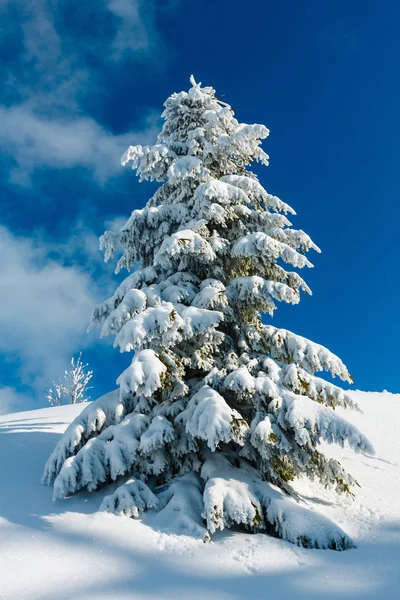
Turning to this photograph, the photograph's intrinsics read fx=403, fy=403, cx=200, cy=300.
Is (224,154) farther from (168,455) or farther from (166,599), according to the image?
(166,599)

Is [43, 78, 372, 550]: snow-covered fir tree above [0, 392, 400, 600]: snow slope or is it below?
above

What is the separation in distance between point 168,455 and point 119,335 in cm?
243

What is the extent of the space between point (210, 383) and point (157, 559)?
9.93 feet

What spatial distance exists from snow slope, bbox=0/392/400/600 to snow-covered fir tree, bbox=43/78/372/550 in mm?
321

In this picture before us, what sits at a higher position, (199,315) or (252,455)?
(199,315)

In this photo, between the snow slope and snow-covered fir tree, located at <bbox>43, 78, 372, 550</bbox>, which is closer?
the snow slope

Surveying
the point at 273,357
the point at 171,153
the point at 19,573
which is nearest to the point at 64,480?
the point at 19,573

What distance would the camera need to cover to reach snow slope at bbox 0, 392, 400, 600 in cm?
467

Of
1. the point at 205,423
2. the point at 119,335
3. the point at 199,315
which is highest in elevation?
the point at 199,315

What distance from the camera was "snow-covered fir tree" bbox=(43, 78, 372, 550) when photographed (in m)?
6.41

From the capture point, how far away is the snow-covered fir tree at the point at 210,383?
6406 millimetres

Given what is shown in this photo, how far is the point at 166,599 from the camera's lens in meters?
4.48

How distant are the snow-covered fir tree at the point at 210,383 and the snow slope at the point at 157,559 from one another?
32 cm

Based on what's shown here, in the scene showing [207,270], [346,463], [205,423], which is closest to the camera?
[205,423]
